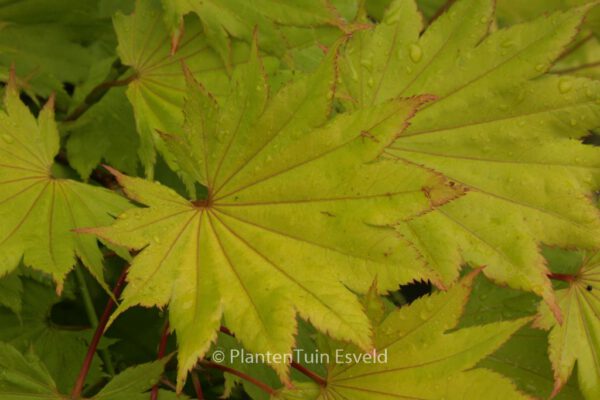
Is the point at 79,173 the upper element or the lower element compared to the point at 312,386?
upper

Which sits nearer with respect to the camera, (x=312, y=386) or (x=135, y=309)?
(x=312, y=386)

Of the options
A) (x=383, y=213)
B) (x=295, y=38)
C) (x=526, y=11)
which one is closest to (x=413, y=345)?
(x=383, y=213)

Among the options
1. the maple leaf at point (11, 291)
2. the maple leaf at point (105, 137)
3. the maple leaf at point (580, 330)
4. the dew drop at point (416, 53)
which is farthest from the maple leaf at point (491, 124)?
the maple leaf at point (11, 291)

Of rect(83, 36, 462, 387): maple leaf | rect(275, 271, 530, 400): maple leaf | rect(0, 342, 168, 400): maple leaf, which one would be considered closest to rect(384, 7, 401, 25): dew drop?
rect(83, 36, 462, 387): maple leaf

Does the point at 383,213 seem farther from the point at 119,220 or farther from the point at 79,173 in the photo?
the point at 79,173

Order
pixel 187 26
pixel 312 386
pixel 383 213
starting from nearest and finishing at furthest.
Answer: pixel 383 213
pixel 312 386
pixel 187 26

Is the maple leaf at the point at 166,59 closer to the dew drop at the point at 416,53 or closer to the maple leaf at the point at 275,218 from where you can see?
the dew drop at the point at 416,53

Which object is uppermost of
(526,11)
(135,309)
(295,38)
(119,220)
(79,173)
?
(526,11)

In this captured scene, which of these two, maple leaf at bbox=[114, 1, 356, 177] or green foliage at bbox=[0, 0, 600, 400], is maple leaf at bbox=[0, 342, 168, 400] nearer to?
green foliage at bbox=[0, 0, 600, 400]
